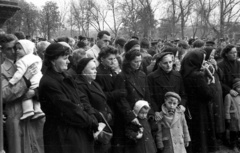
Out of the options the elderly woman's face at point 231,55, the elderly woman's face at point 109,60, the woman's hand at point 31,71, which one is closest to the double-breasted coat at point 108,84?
the elderly woman's face at point 109,60

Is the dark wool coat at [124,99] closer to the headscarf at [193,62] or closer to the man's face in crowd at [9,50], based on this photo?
the headscarf at [193,62]

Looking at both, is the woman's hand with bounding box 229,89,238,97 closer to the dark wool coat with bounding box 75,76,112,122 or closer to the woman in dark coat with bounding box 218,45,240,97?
the woman in dark coat with bounding box 218,45,240,97

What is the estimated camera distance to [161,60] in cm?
624

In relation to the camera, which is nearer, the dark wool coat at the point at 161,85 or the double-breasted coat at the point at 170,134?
the double-breasted coat at the point at 170,134

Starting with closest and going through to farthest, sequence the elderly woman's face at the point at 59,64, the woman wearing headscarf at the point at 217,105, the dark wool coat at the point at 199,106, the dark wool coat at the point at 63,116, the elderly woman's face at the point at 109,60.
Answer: the dark wool coat at the point at 63,116
the elderly woman's face at the point at 59,64
the elderly woman's face at the point at 109,60
the dark wool coat at the point at 199,106
the woman wearing headscarf at the point at 217,105

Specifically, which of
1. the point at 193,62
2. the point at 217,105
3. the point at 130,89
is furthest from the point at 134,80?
the point at 217,105

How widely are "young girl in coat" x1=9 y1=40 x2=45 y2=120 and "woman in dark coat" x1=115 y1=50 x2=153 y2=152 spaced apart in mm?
1105

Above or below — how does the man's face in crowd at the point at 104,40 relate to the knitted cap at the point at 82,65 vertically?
above

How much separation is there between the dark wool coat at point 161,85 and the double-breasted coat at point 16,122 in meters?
1.86

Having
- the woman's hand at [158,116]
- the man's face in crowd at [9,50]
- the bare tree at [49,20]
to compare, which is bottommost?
the woman's hand at [158,116]

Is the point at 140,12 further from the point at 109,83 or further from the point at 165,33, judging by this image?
the point at 109,83

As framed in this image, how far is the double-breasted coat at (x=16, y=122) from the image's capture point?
15.9ft

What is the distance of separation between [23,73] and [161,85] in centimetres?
217

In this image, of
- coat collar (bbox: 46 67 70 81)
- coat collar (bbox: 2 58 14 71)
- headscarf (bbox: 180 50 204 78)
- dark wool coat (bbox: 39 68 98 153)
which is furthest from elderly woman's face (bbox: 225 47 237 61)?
coat collar (bbox: 2 58 14 71)
